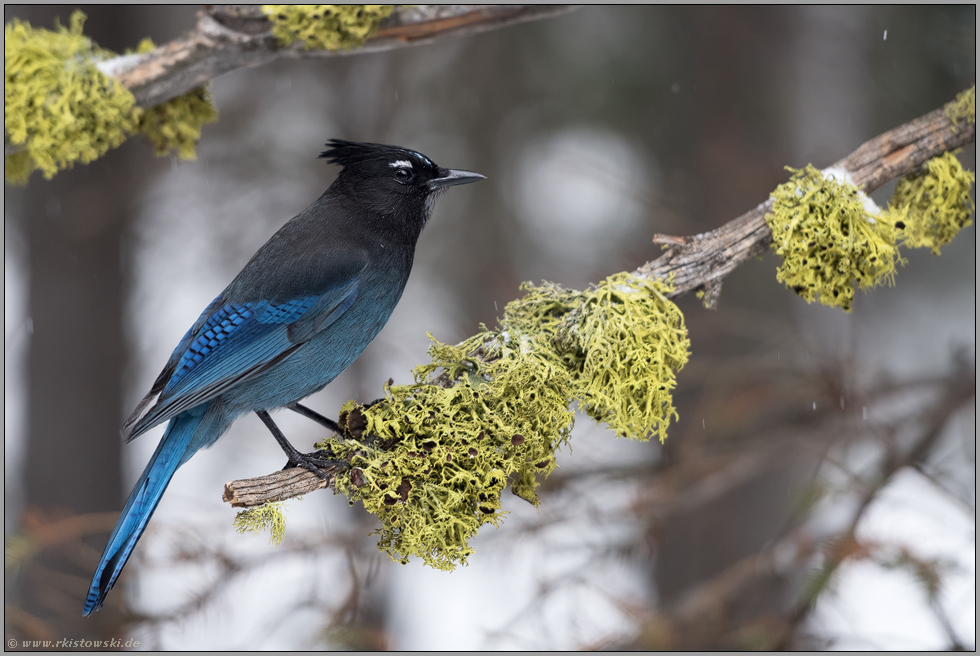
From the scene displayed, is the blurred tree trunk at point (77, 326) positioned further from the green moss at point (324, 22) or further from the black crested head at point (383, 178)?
the black crested head at point (383, 178)

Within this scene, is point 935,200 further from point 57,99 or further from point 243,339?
point 57,99

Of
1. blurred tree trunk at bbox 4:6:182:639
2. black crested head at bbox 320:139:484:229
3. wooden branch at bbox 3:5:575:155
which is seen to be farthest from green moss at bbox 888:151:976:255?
blurred tree trunk at bbox 4:6:182:639

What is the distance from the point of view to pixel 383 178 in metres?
2.88

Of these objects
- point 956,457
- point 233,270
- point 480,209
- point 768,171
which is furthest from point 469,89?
point 956,457

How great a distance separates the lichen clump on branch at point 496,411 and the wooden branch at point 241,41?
1.30m

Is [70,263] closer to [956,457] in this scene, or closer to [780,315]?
[780,315]

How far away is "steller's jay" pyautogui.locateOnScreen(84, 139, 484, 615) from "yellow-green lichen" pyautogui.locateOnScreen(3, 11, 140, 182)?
3.52ft

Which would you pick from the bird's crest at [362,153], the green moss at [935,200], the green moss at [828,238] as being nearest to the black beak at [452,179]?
the bird's crest at [362,153]

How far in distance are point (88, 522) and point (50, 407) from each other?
1.88m

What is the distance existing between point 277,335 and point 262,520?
0.69m

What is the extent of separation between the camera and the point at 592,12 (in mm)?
5324

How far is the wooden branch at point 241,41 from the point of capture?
120 inches

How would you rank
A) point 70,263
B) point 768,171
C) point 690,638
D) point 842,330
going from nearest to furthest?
point 690,638 → point 768,171 → point 842,330 → point 70,263

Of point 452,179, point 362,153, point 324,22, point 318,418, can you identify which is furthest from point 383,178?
point 318,418
